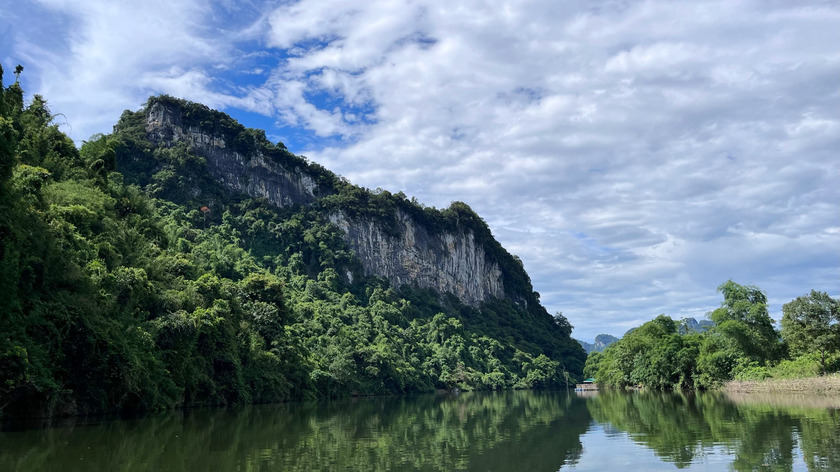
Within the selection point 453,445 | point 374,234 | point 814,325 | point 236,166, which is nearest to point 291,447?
point 453,445

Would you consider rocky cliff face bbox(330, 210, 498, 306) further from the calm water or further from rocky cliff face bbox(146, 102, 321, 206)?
the calm water

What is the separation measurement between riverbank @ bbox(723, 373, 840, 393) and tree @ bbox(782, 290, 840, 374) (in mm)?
3107

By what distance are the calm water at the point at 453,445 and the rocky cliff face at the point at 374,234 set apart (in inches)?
3330

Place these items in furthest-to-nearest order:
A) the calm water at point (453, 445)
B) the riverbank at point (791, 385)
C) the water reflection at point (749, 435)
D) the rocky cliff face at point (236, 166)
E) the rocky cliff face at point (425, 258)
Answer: the rocky cliff face at point (425, 258) < the rocky cliff face at point (236, 166) < the riverbank at point (791, 385) < the calm water at point (453, 445) < the water reflection at point (749, 435)

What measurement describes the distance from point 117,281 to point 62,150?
18.2m

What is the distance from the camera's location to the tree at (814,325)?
1505 inches

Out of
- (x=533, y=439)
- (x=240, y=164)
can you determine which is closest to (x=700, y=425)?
(x=533, y=439)

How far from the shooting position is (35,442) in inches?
635

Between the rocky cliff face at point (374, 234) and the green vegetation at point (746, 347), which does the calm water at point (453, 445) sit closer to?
the green vegetation at point (746, 347)

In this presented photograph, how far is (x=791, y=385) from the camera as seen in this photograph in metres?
35.1

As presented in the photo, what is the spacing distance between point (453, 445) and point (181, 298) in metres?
23.6

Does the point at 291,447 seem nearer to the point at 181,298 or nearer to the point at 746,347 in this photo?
the point at 181,298

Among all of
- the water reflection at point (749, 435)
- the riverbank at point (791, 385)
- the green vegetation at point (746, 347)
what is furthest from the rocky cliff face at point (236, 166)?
the water reflection at point (749, 435)

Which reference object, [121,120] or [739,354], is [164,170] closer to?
[121,120]
